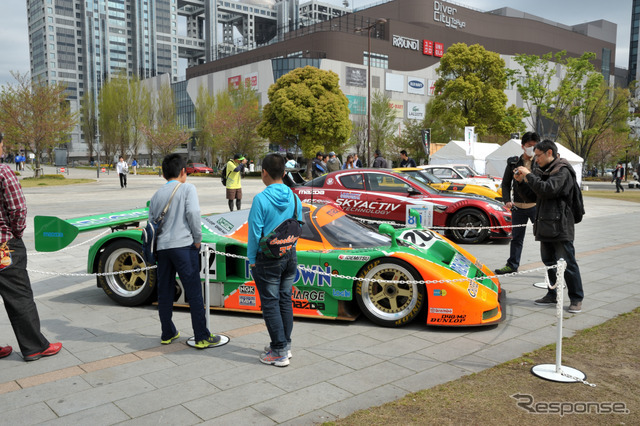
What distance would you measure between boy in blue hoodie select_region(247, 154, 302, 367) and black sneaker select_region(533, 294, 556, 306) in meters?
3.38

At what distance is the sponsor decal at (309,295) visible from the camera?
501 cm

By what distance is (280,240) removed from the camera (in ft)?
12.4

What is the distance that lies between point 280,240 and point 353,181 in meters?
7.06

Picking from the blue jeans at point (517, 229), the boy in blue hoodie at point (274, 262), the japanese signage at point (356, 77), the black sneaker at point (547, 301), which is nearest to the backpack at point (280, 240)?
the boy in blue hoodie at point (274, 262)

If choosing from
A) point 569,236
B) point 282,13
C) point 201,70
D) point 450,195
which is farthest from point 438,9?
point 569,236

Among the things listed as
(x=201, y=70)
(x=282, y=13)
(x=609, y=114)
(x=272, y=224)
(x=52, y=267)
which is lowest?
(x=52, y=267)

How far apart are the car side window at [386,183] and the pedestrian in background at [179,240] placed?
6.51 metres

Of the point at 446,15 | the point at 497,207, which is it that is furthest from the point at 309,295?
the point at 446,15

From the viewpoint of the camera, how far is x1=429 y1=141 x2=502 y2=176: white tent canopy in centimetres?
2680

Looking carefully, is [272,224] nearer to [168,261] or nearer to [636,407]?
[168,261]

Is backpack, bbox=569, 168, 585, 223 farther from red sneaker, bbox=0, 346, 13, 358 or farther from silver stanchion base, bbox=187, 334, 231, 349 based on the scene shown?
red sneaker, bbox=0, 346, 13, 358

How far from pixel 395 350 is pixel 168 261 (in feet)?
6.98

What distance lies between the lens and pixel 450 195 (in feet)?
33.3

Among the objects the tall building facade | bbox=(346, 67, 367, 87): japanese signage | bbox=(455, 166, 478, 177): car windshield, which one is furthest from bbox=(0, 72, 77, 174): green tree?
the tall building facade
